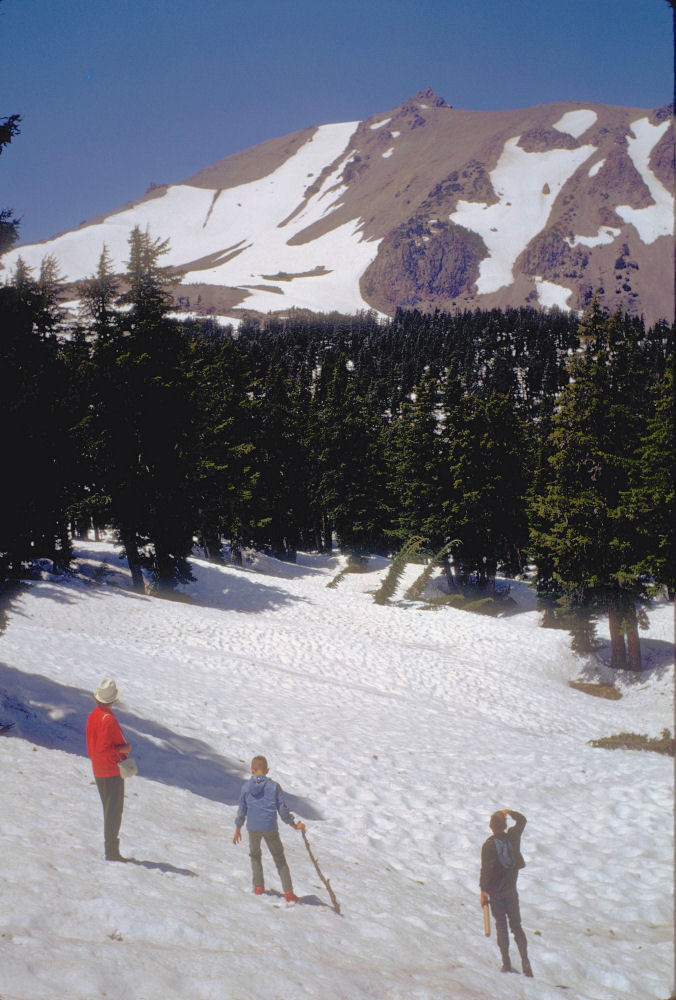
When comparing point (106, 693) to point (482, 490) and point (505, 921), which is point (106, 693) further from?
point (482, 490)

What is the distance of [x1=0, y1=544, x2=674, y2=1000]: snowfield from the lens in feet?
18.2

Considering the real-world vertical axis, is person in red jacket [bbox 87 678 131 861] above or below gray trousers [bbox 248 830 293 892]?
above

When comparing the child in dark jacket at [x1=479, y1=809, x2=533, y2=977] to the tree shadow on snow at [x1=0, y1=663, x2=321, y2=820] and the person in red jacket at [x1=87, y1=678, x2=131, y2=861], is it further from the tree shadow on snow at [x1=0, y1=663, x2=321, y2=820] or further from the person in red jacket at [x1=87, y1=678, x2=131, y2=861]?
the tree shadow on snow at [x1=0, y1=663, x2=321, y2=820]

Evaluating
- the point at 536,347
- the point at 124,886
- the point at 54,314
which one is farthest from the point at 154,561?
the point at 536,347

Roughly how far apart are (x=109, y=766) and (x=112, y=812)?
53 cm

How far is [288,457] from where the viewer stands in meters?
46.8

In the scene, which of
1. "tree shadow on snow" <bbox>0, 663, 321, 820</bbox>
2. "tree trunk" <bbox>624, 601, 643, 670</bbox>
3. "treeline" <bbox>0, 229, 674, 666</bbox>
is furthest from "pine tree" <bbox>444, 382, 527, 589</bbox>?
"tree shadow on snow" <bbox>0, 663, 321, 820</bbox>

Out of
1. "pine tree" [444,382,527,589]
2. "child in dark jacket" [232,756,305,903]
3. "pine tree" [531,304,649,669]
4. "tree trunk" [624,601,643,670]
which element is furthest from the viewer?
"pine tree" [444,382,527,589]

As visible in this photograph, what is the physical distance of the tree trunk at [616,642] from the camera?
23594 millimetres

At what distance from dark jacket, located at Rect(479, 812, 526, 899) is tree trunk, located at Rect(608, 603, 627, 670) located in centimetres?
1851

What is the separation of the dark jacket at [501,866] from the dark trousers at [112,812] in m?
4.27

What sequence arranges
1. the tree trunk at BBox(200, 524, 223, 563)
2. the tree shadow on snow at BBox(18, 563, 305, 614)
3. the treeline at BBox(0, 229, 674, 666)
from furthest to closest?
the tree trunk at BBox(200, 524, 223, 563) < the tree shadow on snow at BBox(18, 563, 305, 614) < the treeline at BBox(0, 229, 674, 666)

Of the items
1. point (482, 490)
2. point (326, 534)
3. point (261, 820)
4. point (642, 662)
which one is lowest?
point (642, 662)

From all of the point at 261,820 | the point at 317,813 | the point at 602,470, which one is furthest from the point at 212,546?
the point at 261,820
